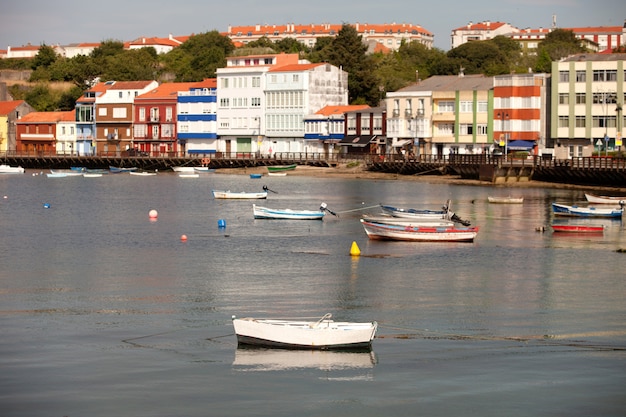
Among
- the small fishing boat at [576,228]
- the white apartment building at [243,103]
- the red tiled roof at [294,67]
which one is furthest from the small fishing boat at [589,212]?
the white apartment building at [243,103]

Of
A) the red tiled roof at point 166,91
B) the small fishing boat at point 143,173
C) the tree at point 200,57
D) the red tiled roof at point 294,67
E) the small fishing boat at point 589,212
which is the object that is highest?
the tree at point 200,57

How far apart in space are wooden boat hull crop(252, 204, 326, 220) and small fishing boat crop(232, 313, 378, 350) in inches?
1471

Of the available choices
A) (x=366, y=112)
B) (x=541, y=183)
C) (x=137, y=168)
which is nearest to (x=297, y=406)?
(x=541, y=183)

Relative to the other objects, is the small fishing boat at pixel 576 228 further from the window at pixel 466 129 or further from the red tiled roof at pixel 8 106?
the red tiled roof at pixel 8 106

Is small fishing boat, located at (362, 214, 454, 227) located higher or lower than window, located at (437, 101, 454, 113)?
lower

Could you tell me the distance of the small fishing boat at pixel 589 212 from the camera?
6550 cm

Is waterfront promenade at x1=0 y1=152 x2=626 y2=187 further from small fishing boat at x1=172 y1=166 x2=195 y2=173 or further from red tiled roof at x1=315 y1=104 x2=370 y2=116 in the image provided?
red tiled roof at x1=315 y1=104 x2=370 y2=116

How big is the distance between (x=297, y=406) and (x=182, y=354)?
5.36 meters

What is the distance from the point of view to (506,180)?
103 metres

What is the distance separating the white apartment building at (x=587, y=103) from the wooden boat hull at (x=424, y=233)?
191 feet

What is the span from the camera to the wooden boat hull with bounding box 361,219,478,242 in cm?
5275

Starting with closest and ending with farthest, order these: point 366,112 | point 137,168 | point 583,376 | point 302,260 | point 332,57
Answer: point 583,376, point 302,260, point 366,112, point 137,168, point 332,57

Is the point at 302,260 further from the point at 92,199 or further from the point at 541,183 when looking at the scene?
the point at 541,183

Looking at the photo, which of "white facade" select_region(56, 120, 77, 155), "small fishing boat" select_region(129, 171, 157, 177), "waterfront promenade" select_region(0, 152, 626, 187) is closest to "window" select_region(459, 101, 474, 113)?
"waterfront promenade" select_region(0, 152, 626, 187)
